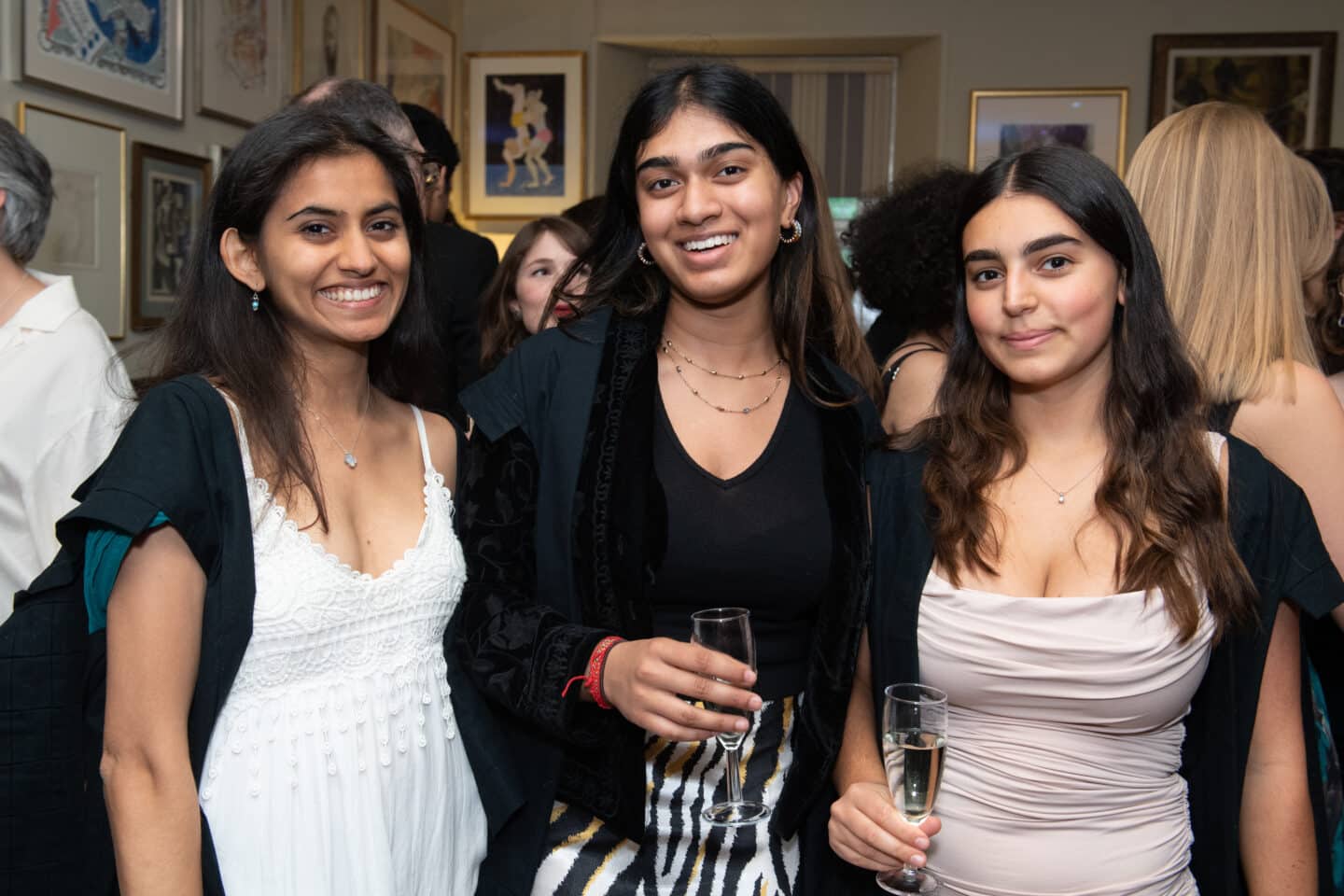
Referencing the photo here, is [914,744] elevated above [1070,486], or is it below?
below

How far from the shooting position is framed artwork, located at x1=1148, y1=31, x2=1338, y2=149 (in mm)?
6859

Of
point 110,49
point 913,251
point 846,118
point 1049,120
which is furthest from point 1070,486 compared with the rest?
point 846,118

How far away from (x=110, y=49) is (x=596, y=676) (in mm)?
3143

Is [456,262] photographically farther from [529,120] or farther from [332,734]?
[529,120]

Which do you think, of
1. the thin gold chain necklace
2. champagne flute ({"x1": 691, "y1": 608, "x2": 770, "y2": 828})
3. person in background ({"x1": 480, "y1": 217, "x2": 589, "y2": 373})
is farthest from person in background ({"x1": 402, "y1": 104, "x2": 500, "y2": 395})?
champagne flute ({"x1": 691, "y1": 608, "x2": 770, "y2": 828})

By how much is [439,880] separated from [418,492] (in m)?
0.58

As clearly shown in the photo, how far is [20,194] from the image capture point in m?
2.54

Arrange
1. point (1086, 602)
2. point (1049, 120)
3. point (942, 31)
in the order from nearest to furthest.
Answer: point (1086, 602)
point (1049, 120)
point (942, 31)

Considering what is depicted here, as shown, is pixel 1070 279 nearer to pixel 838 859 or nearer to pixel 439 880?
pixel 838 859

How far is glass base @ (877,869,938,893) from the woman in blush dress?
3cm

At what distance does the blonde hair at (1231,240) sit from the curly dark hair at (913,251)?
809 millimetres

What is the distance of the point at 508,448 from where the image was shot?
5.91ft

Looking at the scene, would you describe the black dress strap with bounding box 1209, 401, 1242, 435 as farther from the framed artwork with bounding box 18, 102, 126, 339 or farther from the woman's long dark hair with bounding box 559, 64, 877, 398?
the framed artwork with bounding box 18, 102, 126, 339

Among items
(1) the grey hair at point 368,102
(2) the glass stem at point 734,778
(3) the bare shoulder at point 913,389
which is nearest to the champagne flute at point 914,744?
(2) the glass stem at point 734,778
